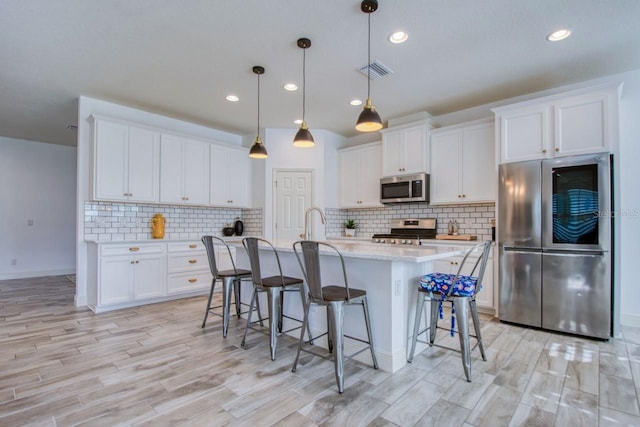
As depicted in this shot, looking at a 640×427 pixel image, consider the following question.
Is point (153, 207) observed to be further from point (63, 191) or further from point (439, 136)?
point (439, 136)

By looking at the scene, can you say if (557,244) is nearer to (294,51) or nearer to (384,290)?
(384,290)

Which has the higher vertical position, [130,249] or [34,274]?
[130,249]

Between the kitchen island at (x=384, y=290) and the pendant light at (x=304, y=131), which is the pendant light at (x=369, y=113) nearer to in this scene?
the pendant light at (x=304, y=131)

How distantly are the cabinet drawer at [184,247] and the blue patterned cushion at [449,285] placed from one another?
354 cm

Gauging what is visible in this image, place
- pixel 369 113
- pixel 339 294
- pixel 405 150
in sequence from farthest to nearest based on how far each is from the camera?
1. pixel 405 150
2. pixel 369 113
3. pixel 339 294

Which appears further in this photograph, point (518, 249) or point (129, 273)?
point (129, 273)

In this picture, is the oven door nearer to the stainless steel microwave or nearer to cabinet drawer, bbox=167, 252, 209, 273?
the stainless steel microwave

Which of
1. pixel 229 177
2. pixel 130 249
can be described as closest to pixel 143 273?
pixel 130 249

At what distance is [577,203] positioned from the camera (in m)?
3.13

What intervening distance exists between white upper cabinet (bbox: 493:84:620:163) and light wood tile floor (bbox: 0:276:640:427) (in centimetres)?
188

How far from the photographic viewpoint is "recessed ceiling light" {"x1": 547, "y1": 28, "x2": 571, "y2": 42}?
8.99 feet

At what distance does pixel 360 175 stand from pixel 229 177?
7.43 feet

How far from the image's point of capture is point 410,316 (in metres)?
2.58

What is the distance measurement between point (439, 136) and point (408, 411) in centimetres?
369
